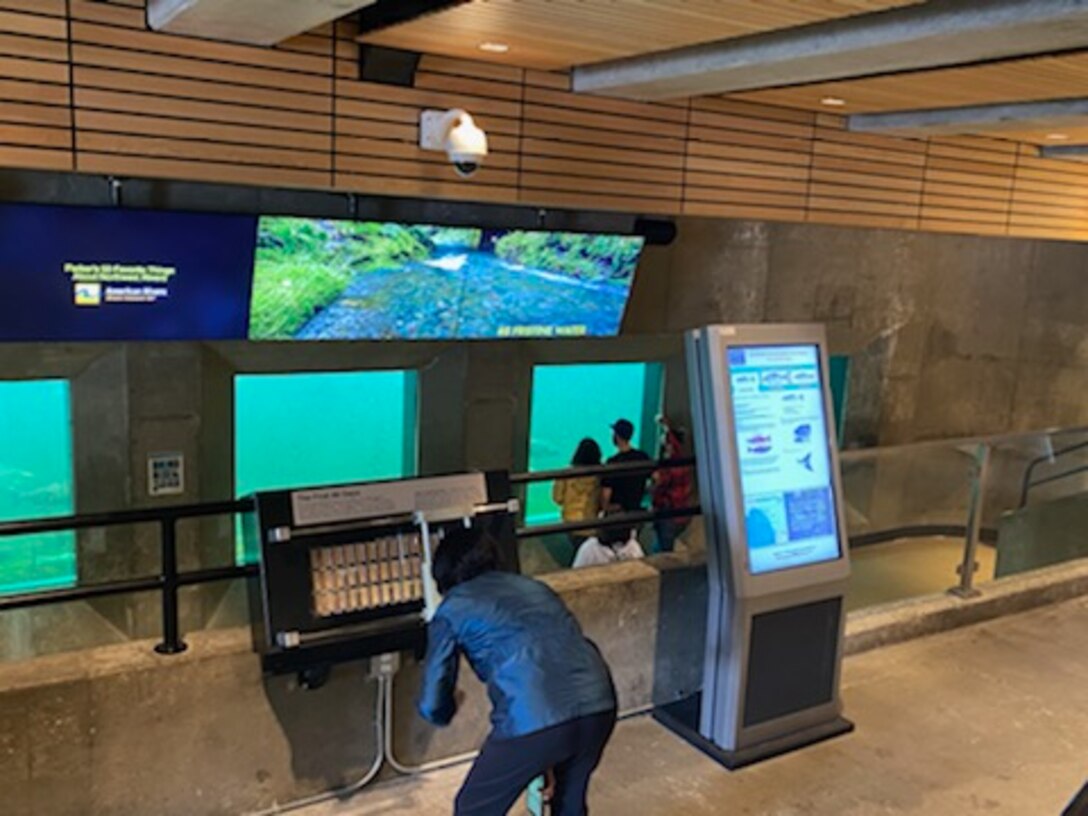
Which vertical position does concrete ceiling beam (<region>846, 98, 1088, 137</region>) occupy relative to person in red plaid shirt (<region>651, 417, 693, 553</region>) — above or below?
above

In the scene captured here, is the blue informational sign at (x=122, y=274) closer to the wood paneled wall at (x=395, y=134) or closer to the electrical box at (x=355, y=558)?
the wood paneled wall at (x=395, y=134)

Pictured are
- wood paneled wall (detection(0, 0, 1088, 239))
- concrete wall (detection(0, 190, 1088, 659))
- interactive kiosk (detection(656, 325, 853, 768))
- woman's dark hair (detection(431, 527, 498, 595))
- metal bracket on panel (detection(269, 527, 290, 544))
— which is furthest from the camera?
concrete wall (detection(0, 190, 1088, 659))

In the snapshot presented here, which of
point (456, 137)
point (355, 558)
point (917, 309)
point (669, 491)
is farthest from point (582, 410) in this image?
point (355, 558)

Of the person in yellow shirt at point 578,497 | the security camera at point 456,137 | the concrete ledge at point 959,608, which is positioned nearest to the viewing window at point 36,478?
the security camera at point 456,137

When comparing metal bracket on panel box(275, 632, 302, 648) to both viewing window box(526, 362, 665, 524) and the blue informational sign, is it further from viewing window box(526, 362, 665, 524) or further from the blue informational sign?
viewing window box(526, 362, 665, 524)

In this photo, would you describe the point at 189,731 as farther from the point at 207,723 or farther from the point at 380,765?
the point at 380,765

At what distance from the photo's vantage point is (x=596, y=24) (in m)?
4.01

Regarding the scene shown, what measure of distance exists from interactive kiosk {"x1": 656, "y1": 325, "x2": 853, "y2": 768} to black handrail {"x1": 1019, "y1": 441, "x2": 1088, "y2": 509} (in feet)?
10.1

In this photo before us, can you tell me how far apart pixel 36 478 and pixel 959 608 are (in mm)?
9328

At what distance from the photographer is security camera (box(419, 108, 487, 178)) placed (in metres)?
5.06

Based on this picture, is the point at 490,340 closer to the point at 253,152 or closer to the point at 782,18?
the point at 253,152

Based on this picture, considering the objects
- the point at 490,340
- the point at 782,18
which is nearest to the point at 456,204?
the point at 490,340

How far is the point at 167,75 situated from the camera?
4523mm

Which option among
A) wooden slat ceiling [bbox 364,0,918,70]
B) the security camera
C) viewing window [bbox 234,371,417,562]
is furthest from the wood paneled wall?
viewing window [bbox 234,371,417,562]
